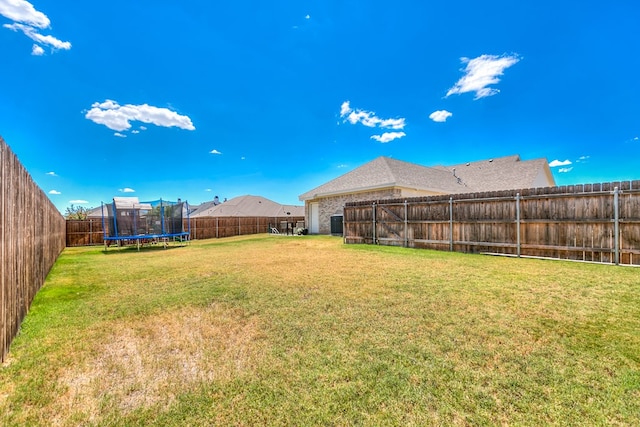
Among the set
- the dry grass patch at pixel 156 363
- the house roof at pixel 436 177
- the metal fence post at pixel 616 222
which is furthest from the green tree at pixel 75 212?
the metal fence post at pixel 616 222

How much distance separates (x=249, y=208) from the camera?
34.5 metres

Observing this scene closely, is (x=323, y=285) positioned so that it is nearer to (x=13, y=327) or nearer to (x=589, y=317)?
(x=589, y=317)

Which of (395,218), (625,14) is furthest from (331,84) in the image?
(625,14)

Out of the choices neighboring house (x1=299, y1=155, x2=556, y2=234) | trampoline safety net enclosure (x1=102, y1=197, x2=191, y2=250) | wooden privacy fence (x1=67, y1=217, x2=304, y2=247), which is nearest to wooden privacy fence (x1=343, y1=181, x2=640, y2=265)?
neighboring house (x1=299, y1=155, x2=556, y2=234)

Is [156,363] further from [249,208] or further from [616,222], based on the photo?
[249,208]

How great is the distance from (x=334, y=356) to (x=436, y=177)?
19.0 m

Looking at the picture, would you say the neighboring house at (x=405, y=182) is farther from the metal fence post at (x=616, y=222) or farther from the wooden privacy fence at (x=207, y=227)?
the metal fence post at (x=616, y=222)

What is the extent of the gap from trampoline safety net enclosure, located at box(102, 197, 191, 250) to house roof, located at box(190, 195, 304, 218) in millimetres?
17304

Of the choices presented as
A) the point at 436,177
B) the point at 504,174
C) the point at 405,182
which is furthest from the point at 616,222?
the point at 504,174

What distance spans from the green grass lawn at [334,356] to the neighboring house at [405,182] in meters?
11.5

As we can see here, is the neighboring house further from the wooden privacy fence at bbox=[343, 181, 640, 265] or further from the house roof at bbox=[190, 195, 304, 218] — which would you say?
the house roof at bbox=[190, 195, 304, 218]

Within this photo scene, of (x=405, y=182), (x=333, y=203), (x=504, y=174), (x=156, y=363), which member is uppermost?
(x=504, y=174)

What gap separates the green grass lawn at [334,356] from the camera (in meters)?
1.75

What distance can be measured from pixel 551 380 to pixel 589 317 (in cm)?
189
